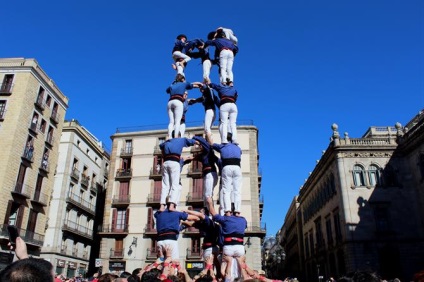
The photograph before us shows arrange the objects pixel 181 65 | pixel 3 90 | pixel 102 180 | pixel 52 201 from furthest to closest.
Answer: pixel 102 180
pixel 52 201
pixel 3 90
pixel 181 65

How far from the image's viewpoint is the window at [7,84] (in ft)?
109

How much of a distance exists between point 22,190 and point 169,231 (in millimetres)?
27243

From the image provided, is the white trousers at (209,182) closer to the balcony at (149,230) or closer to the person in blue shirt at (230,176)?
the person in blue shirt at (230,176)

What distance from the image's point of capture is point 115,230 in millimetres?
40156

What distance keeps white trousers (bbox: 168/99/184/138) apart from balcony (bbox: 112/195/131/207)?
101ft

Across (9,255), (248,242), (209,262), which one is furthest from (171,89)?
(248,242)

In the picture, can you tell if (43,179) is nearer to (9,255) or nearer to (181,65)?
(9,255)

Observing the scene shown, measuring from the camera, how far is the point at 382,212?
34.3 metres

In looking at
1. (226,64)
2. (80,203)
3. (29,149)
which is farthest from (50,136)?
(226,64)

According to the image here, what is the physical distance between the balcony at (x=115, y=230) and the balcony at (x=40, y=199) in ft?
24.2

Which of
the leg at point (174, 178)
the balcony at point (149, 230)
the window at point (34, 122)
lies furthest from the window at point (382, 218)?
the window at point (34, 122)

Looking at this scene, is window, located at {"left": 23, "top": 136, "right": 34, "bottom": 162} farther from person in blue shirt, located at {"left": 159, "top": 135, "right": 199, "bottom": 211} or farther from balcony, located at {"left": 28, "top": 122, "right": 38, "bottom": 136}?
person in blue shirt, located at {"left": 159, "top": 135, "right": 199, "bottom": 211}

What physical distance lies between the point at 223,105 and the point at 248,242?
27.5 metres

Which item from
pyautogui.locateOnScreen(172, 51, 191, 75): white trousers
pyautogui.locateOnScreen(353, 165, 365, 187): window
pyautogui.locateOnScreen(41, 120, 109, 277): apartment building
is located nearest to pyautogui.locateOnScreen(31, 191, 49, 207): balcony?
pyautogui.locateOnScreen(41, 120, 109, 277): apartment building
